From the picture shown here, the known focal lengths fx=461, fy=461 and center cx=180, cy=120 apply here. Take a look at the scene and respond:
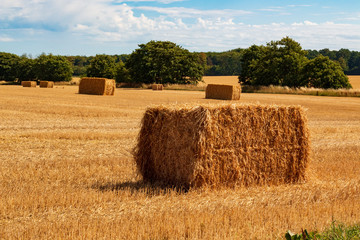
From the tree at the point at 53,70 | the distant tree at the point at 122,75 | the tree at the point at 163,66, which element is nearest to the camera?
the tree at the point at 163,66

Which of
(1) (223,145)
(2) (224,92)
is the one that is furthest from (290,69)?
(1) (223,145)

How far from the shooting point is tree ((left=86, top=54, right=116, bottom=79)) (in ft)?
331

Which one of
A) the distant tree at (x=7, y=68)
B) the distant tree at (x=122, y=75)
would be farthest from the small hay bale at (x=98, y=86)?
Answer: the distant tree at (x=7, y=68)

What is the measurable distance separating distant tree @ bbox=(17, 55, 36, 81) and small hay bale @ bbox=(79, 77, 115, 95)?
6172 centimetres

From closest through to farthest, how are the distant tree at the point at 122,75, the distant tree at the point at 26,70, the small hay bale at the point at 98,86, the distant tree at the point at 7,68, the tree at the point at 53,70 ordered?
the small hay bale at the point at 98,86 → the distant tree at the point at 122,75 → the tree at the point at 53,70 → the distant tree at the point at 26,70 → the distant tree at the point at 7,68

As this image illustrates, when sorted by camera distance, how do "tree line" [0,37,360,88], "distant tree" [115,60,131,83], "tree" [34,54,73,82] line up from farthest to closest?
1. "tree" [34,54,73,82]
2. "distant tree" [115,60,131,83]
3. "tree line" [0,37,360,88]

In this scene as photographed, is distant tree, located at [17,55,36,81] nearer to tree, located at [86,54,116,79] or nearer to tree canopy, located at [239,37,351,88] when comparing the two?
tree, located at [86,54,116,79]

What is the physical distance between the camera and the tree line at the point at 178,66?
69.5 meters

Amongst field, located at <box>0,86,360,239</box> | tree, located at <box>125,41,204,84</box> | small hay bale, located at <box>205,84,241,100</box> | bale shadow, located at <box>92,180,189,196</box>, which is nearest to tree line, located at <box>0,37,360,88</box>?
tree, located at <box>125,41,204,84</box>

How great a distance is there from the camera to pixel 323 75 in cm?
6556

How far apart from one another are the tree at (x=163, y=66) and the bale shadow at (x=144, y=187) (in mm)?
74213

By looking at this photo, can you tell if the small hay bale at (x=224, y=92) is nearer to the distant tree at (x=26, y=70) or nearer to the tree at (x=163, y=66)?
the tree at (x=163, y=66)

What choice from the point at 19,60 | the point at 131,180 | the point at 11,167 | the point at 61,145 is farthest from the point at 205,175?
the point at 19,60

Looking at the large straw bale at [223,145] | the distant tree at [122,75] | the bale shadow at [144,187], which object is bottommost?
the bale shadow at [144,187]
